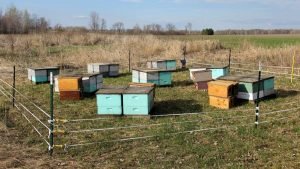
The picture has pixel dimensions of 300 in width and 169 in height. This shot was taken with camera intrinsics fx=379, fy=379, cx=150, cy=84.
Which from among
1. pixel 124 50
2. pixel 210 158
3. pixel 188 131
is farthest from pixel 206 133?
pixel 124 50

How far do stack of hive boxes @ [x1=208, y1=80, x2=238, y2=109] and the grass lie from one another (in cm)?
30

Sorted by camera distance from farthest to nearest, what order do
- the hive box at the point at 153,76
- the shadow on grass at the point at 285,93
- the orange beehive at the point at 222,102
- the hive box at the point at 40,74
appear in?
the hive box at the point at 40,74, the hive box at the point at 153,76, the shadow on grass at the point at 285,93, the orange beehive at the point at 222,102

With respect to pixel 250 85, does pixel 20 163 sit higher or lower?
lower

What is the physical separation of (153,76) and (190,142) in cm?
764

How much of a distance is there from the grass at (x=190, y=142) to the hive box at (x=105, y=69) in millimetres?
7177

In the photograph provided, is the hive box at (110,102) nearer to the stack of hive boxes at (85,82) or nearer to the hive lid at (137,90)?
the hive lid at (137,90)

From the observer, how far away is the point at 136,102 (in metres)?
10.7

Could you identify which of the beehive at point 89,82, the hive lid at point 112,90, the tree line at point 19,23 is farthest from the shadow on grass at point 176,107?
the tree line at point 19,23

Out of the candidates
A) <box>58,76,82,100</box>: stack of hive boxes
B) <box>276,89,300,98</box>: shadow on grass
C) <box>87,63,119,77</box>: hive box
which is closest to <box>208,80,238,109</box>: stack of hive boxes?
<box>276,89,300,98</box>: shadow on grass

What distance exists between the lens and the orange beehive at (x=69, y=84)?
537 inches

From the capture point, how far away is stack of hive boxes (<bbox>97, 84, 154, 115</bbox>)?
10.7 m

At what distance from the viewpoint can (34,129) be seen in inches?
389

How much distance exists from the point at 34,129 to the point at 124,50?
70.2 feet

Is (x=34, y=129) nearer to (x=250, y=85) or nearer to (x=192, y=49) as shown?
(x=250, y=85)
